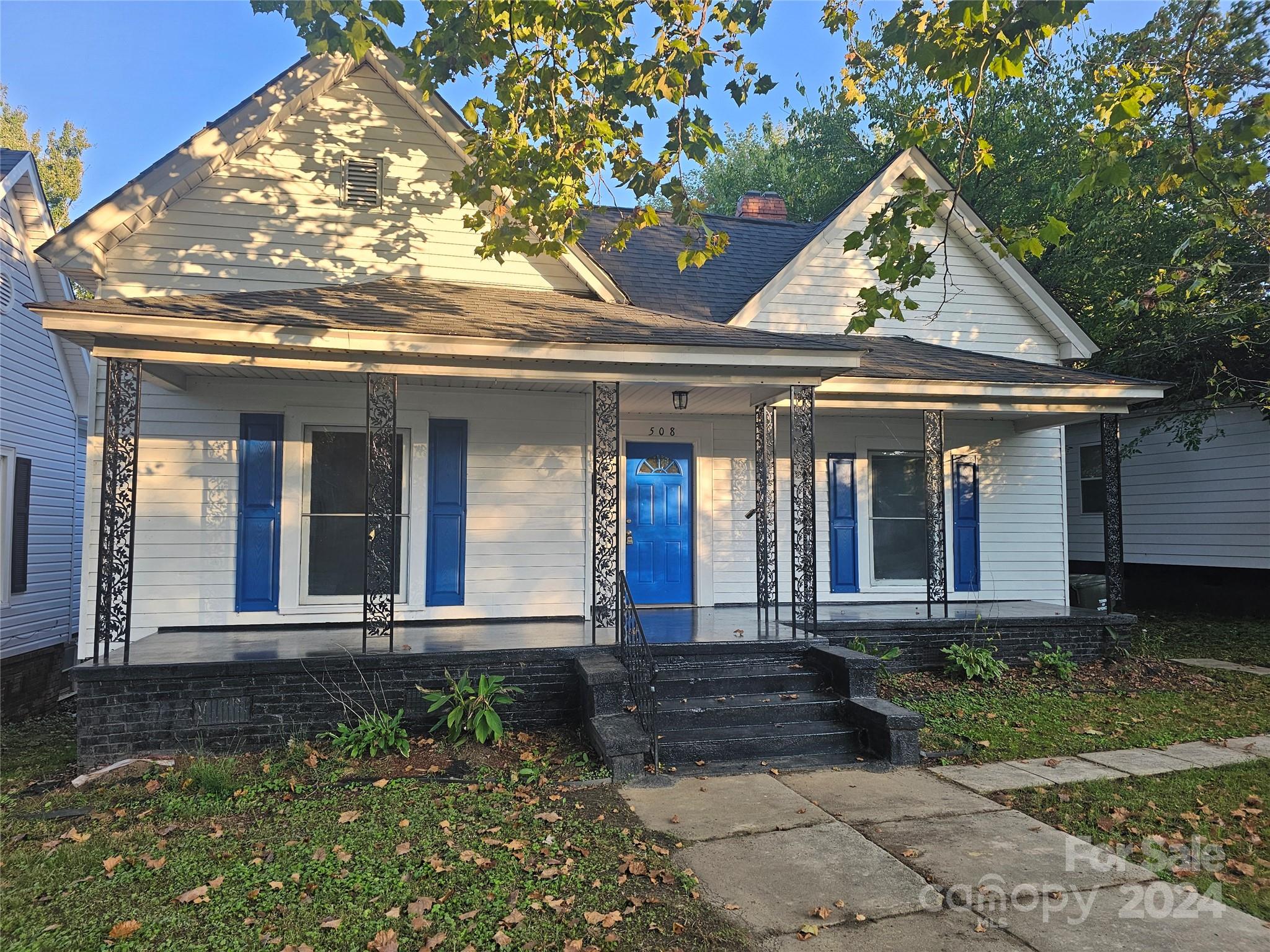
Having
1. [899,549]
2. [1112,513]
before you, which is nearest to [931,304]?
[899,549]

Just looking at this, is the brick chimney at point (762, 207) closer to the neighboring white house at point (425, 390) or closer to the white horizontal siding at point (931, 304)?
the white horizontal siding at point (931, 304)

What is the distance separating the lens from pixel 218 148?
8.31m

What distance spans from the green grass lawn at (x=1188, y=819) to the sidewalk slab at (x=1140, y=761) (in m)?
0.12

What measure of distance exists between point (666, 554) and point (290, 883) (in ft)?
21.1

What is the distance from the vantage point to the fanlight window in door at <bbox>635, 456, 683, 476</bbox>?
10.0 metres

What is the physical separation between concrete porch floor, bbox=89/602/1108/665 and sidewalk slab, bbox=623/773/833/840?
1.73 meters

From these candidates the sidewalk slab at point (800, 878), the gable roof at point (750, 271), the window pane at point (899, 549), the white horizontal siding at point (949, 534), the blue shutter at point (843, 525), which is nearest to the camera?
the sidewalk slab at point (800, 878)

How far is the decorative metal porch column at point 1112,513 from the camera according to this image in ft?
32.4

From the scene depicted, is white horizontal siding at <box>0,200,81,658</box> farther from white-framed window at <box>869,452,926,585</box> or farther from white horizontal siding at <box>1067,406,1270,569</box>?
white horizontal siding at <box>1067,406,1270,569</box>

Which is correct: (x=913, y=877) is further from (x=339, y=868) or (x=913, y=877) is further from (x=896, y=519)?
(x=896, y=519)

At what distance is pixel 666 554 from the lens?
9969 mm

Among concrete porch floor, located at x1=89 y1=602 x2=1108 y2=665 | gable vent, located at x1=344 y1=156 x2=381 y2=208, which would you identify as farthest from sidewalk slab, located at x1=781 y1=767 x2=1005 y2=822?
gable vent, located at x1=344 y1=156 x2=381 y2=208

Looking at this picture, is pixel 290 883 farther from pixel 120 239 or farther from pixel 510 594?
pixel 120 239

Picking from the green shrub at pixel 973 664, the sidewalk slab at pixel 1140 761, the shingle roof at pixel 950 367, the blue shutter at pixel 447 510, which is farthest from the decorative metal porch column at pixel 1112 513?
the blue shutter at pixel 447 510
